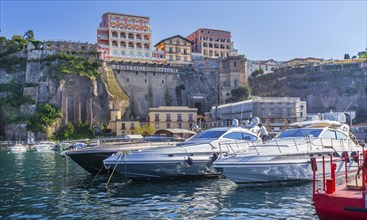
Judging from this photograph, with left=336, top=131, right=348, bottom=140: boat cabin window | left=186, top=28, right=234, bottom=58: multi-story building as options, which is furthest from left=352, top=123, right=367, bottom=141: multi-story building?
left=186, top=28, right=234, bottom=58: multi-story building

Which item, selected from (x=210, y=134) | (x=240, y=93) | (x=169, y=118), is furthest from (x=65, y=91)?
(x=210, y=134)

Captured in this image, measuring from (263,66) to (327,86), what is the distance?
127ft

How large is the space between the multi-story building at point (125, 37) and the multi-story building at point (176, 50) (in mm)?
4779

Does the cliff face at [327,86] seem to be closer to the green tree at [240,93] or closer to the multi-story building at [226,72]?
the multi-story building at [226,72]

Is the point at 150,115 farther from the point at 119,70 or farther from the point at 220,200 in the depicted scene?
the point at 220,200

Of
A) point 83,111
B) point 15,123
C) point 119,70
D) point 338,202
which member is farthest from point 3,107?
point 338,202

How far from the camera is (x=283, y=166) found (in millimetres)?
16875

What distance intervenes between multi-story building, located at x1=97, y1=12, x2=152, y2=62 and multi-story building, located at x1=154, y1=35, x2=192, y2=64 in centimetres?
478

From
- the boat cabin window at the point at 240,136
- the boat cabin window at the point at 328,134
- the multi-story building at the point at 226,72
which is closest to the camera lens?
the boat cabin window at the point at 328,134

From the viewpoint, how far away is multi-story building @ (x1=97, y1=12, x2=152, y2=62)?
91500 mm

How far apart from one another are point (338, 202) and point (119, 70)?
7906 centimetres

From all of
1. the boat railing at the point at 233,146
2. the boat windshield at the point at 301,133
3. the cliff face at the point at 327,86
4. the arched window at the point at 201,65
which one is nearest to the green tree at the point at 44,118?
the arched window at the point at 201,65

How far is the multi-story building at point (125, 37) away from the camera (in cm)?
9150

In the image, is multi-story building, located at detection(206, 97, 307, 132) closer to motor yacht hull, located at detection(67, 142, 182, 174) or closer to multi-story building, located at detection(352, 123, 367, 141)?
multi-story building, located at detection(352, 123, 367, 141)
